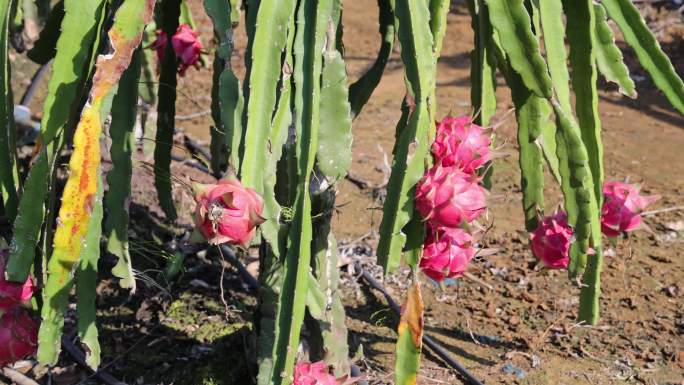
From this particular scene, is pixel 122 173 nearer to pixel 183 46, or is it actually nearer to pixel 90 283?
pixel 90 283

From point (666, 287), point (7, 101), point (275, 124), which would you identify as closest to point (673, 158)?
point (666, 287)

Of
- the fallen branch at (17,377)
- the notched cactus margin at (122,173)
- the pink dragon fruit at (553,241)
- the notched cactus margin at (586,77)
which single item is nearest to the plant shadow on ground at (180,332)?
the fallen branch at (17,377)

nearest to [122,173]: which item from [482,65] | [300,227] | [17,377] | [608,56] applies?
[300,227]

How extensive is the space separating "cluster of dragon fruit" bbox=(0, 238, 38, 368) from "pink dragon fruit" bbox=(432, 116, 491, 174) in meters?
0.92

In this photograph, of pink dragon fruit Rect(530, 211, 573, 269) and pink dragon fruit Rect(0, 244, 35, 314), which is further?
pink dragon fruit Rect(530, 211, 573, 269)

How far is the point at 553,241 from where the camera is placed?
83.3 inches

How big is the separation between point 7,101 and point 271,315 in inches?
33.6

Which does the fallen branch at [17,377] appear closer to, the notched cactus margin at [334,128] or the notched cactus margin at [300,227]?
the notched cactus margin at [300,227]

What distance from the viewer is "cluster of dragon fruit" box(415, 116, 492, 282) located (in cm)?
152

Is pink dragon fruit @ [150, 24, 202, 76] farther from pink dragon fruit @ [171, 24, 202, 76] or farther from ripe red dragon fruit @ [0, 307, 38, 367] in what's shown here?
ripe red dragon fruit @ [0, 307, 38, 367]

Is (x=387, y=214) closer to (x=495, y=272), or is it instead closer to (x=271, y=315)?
(x=271, y=315)

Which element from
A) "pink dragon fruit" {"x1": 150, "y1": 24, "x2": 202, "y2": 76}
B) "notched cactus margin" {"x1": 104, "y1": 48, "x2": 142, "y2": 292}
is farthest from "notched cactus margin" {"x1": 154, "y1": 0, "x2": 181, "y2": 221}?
"notched cactus margin" {"x1": 104, "y1": 48, "x2": 142, "y2": 292}

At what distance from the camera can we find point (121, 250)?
5.70ft

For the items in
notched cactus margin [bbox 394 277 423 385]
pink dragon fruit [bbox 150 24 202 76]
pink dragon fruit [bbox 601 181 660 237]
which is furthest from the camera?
pink dragon fruit [bbox 150 24 202 76]
